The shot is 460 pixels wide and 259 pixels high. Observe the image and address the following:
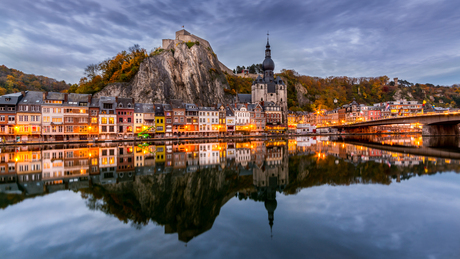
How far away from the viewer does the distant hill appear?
7150 centimetres

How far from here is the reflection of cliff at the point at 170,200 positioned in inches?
349

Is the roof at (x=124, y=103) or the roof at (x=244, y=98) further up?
the roof at (x=244, y=98)

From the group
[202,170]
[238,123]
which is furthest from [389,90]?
[202,170]

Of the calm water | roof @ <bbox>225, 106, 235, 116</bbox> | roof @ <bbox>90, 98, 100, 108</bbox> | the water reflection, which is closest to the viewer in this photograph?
the calm water

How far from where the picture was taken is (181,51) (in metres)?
85.3

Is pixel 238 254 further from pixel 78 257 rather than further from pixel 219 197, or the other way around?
pixel 219 197

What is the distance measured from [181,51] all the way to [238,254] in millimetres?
86290

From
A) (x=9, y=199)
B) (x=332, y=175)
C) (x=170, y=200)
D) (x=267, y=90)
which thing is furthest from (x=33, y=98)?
(x=267, y=90)

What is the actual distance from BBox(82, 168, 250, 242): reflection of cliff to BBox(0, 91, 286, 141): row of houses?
153 feet

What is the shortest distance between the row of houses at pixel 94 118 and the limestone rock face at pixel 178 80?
1120cm

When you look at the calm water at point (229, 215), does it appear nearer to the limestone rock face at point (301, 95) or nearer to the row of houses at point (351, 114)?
the row of houses at point (351, 114)

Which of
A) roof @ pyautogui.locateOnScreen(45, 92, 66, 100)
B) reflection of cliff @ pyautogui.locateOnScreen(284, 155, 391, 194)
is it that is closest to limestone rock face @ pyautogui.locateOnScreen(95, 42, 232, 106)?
roof @ pyautogui.locateOnScreen(45, 92, 66, 100)

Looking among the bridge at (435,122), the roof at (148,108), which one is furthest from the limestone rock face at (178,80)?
the bridge at (435,122)

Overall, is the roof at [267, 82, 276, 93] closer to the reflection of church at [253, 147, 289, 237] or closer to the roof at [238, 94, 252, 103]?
the roof at [238, 94, 252, 103]
